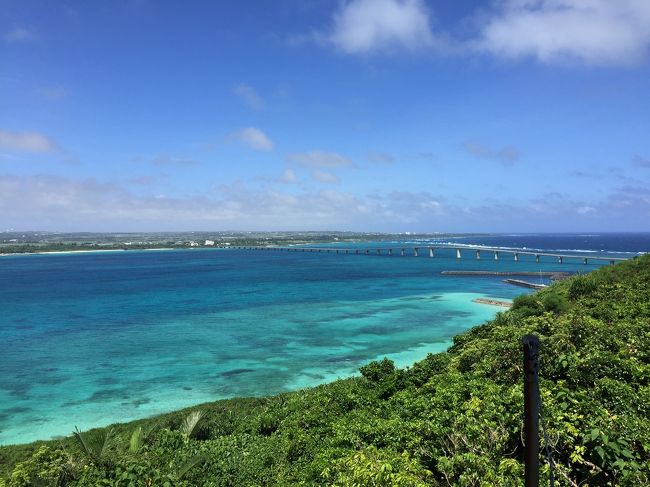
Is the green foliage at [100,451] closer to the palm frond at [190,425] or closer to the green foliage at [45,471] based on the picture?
the green foliage at [45,471]

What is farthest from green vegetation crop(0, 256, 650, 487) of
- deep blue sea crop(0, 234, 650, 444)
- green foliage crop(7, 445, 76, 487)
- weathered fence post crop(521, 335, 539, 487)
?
deep blue sea crop(0, 234, 650, 444)

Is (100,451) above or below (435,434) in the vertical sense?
below

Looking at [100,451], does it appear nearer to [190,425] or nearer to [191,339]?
[190,425]

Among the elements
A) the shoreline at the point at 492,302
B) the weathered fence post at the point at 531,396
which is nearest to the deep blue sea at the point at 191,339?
the shoreline at the point at 492,302

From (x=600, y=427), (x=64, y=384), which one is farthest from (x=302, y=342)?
(x=600, y=427)

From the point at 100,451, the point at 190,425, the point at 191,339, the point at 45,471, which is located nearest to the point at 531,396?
the point at 45,471

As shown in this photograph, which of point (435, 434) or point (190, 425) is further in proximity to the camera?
point (190, 425)

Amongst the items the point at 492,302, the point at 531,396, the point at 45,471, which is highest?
the point at 531,396

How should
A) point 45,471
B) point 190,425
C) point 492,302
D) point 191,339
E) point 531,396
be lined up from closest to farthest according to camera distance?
point 531,396 < point 45,471 < point 190,425 < point 191,339 < point 492,302
